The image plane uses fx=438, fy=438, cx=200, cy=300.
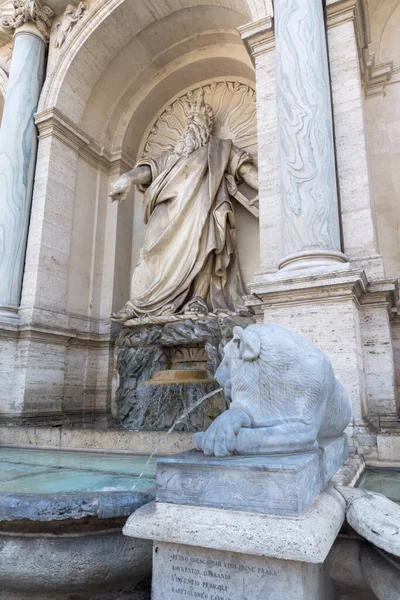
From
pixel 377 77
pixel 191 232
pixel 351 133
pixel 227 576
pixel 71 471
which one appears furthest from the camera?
pixel 191 232

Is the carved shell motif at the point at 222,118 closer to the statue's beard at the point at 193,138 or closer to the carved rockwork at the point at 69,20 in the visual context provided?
the statue's beard at the point at 193,138

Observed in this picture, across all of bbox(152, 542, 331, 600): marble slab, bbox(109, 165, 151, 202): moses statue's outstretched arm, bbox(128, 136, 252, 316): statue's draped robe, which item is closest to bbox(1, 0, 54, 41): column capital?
bbox(109, 165, 151, 202): moses statue's outstretched arm

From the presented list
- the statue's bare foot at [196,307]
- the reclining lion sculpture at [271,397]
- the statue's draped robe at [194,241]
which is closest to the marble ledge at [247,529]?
the reclining lion sculpture at [271,397]

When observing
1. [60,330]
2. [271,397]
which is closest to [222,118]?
[60,330]

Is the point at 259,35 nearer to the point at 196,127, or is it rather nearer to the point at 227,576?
the point at 196,127

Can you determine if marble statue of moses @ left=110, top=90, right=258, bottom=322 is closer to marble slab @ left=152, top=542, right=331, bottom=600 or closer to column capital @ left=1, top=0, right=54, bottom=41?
column capital @ left=1, top=0, right=54, bottom=41

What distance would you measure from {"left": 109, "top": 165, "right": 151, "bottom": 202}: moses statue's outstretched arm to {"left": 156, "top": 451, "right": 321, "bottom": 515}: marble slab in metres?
5.82

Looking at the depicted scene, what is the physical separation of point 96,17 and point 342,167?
17.8 feet

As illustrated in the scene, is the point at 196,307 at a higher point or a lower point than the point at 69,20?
lower

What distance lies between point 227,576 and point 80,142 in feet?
24.8

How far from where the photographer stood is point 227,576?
1.55 meters

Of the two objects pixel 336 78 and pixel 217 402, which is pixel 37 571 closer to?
pixel 217 402

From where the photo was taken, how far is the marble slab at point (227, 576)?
1482 mm

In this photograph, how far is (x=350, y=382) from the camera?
3.56 metres
